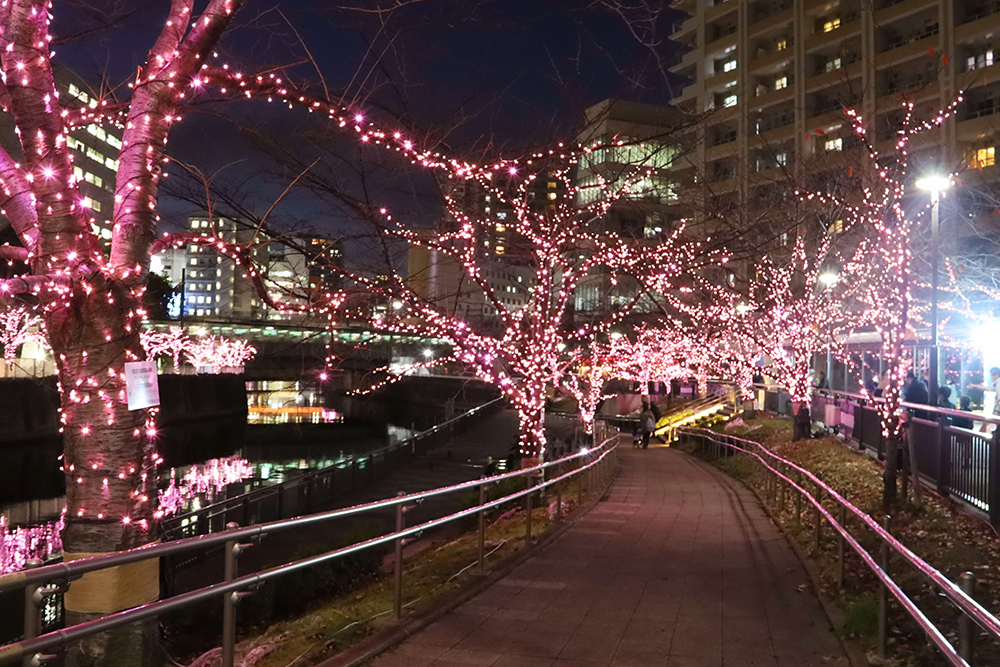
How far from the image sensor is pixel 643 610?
6566 millimetres

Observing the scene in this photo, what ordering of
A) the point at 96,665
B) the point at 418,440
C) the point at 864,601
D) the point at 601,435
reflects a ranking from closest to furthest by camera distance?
the point at 96,665, the point at 864,601, the point at 601,435, the point at 418,440

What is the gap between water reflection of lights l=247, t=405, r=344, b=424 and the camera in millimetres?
55750

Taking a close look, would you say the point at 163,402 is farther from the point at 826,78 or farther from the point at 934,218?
the point at 826,78

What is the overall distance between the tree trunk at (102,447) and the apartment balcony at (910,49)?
46555 millimetres

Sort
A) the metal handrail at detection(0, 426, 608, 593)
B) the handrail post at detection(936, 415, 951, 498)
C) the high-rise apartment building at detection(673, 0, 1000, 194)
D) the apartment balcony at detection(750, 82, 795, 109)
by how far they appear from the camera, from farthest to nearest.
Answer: the apartment balcony at detection(750, 82, 795, 109) → the high-rise apartment building at detection(673, 0, 1000, 194) → the handrail post at detection(936, 415, 951, 498) → the metal handrail at detection(0, 426, 608, 593)

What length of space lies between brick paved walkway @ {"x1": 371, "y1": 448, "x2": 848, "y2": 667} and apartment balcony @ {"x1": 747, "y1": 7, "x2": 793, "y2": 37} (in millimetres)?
51089

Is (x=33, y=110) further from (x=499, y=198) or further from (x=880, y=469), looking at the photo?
(x=880, y=469)

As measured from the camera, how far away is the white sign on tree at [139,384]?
224 inches

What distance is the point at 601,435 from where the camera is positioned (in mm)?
22703

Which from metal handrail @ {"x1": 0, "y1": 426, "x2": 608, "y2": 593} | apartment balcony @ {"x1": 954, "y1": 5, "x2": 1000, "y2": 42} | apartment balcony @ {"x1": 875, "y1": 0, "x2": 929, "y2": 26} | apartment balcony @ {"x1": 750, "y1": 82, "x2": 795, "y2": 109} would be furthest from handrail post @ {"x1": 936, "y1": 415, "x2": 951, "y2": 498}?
apartment balcony @ {"x1": 750, "y1": 82, "x2": 795, "y2": 109}

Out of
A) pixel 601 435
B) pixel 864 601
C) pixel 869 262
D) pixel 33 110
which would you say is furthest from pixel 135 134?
pixel 869 262

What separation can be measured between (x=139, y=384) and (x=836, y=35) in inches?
2086

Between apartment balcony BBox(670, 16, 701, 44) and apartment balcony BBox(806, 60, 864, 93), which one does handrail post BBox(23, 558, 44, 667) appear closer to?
apartment balcony BBox(806, 60, 864, 93)

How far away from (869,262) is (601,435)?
28.7 ft
